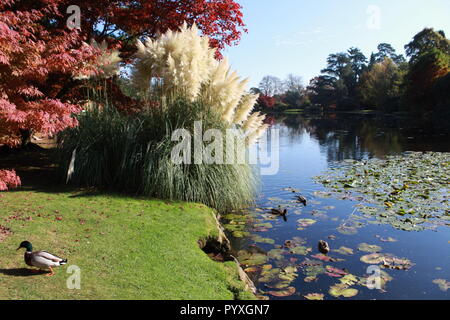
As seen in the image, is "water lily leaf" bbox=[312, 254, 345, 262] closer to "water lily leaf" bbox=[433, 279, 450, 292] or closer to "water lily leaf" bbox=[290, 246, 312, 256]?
"water lily leaf" bbox=[290, 246, 312, 256]

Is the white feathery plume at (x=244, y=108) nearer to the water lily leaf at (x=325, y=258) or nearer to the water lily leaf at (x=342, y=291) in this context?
the water lily leaf at (x=325, y=258)

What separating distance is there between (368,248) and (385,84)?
1708 inches

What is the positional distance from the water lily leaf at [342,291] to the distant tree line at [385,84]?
30.1m

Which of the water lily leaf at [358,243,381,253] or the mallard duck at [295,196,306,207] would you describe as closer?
the water lily leaf at [358,243,381,253]

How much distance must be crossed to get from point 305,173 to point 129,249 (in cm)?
725

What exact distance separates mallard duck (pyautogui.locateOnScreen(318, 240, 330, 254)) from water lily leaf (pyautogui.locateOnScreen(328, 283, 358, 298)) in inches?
34.3

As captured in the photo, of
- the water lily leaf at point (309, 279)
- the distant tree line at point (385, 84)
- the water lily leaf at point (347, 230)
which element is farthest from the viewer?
the distant tree line at point (385, 84)

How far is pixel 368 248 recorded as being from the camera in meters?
4.70

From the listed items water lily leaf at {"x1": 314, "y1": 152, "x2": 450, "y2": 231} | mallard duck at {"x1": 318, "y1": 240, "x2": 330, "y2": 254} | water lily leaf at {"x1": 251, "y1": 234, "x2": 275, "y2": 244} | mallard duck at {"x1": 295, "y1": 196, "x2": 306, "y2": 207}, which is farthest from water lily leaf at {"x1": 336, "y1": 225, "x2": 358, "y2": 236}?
mallard duck at {"x1": 295, "y1": 196, "x2": 306, "y2": 207}

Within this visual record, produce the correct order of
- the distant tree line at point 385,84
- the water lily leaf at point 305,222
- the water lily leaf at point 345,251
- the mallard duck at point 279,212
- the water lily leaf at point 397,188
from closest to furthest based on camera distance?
the water lily leaf at point 345,251 → the water lily leaf at point 305,222 → the water lily leaf at point 397,188 → the mallard duck at point 279,212 → the distant tree line at point 385,84

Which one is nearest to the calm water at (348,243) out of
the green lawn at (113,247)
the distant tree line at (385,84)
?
the green lawn at (113,247)

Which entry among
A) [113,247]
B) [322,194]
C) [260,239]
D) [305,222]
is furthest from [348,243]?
[113,247]

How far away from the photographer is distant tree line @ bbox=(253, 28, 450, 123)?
31438 mm

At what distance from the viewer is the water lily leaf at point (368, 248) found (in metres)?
4.65
